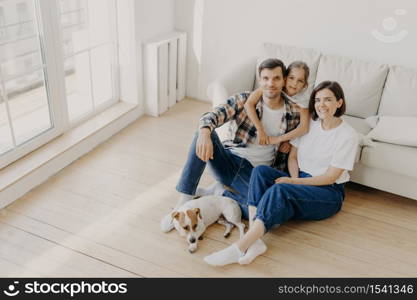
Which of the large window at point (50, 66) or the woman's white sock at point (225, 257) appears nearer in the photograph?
the woman's white sock at point (225, 257)

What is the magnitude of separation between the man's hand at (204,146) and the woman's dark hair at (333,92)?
0.58m

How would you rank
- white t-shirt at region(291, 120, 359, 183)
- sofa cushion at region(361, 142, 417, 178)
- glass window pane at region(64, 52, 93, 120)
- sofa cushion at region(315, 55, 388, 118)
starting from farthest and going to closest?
glass window pane at region(64, 52, 93, 120) < sofa cushion at region(315, 55, 388, 118) < sofa cushion at region(361, 142, 417, 178) < white t-shirt at region(291, 120, 359, 183)

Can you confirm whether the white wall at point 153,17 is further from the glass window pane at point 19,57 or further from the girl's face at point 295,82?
the girl's face at point 295,82

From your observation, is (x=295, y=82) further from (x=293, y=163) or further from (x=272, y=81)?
(x=293, y=163)

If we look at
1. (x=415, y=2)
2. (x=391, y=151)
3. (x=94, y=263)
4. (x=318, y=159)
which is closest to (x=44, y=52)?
(x=94, y=263)

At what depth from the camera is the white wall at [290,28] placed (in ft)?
10.1

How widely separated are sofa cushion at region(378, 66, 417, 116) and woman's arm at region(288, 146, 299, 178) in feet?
2.74

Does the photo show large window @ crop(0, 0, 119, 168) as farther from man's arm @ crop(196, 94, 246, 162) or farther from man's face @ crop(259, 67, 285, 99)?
man's face @ crop(259, 67, 285, 99)

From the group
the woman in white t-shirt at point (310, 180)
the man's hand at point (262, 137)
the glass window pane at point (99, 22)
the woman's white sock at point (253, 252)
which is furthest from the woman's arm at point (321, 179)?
the glass window pane at point (99, 22)

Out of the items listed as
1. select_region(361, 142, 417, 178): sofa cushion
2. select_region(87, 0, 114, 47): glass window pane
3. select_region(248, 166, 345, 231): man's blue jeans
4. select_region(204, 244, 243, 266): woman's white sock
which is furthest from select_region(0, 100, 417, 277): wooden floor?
select_region(87, 0, 114, 47): glass window pane

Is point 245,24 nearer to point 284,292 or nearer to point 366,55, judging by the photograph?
point 366,55

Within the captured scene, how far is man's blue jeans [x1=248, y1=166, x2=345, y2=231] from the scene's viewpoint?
7.22 ft

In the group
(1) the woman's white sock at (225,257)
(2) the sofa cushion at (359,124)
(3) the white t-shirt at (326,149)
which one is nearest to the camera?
(1) the woman's white sock at (225,257)

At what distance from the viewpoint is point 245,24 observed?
11.6 feet
